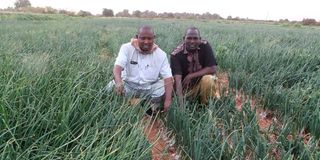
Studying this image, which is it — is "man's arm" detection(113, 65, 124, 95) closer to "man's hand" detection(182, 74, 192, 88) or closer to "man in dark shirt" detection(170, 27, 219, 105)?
"man in dark shirt" detection(170, 27, 219, 105)

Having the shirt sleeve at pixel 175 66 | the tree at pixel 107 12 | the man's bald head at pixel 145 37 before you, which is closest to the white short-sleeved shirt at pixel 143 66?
the man's bald head at pixel 145 37

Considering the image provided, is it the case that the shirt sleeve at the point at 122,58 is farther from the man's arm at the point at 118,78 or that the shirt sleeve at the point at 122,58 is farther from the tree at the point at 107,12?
the tree at the point at 107,12

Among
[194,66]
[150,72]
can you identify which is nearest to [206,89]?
[194,66]

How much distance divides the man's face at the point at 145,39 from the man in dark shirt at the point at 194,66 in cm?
45

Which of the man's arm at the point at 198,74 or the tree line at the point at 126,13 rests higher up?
the man's arm at the point at 198,74

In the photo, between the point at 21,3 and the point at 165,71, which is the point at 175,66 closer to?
the point at 165,71

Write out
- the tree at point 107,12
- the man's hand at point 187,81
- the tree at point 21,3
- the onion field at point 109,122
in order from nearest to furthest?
1. the onion field at point 109,122
2. the man's hand at point 187,81
3. the tree at point 107,12
4. the tree at point 21,3

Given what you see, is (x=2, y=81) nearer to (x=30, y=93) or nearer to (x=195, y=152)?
(x=30, y=93)

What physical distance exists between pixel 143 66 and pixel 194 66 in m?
0.66

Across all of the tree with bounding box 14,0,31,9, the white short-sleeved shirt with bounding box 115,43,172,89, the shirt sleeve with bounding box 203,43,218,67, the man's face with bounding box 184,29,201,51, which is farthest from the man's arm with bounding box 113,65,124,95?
the tree with bounding box 14,0,31,9

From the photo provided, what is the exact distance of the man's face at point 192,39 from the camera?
3.94 m

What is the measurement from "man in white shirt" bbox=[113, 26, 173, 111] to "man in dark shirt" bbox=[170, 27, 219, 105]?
0.21 meters

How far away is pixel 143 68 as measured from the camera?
380 cm

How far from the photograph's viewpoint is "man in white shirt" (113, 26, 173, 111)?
369 cm
